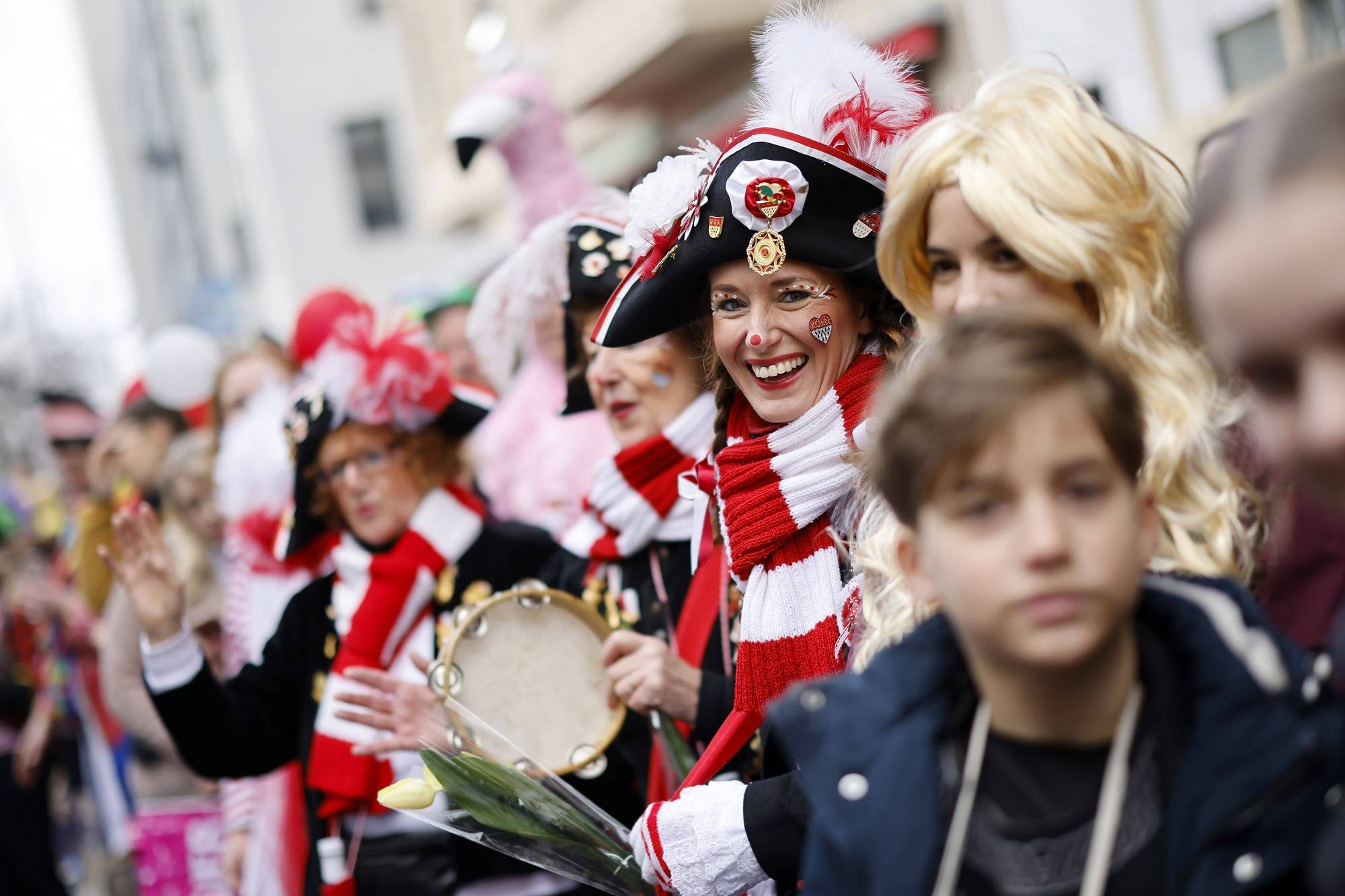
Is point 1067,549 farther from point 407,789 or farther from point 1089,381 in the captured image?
point 407,789

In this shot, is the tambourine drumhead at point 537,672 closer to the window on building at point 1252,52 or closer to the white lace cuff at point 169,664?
the white lace cuff at point 169,664

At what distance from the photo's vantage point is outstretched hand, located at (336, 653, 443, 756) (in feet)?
11.4

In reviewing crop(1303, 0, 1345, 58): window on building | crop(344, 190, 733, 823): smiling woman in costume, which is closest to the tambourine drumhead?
crop(344, 190, 733, 823): smiling woman in costume

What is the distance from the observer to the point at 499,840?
278cm

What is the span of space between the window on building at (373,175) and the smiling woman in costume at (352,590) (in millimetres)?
24626

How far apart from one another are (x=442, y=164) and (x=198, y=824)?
586 inches

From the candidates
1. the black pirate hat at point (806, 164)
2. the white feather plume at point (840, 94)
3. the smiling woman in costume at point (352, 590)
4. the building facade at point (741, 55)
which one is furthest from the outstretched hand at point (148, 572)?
the white feather plume at point (840, 94)

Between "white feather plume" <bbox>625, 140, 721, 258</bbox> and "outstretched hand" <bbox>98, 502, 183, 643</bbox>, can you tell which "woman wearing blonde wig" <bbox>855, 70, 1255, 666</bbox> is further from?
"outstretched hand" <bbox>98, 502, 183, 643</bbox>

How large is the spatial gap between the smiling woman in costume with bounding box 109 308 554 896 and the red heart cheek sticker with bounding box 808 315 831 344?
159 cm

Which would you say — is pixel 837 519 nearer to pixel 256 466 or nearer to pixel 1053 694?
pixel 1053 694

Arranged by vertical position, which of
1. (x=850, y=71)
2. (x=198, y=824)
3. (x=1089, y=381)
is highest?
(x=850, y=71)

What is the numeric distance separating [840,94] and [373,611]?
6.71ft

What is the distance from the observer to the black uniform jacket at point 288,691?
13.3ft

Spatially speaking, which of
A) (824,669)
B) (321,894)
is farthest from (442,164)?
(824,669)
